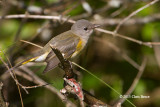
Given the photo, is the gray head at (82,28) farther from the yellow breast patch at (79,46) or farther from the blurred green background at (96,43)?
the blurred green background at (96,43)

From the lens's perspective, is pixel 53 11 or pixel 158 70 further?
pixel 158 70

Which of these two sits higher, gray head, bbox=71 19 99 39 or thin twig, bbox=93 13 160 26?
thin twig, bbox=93 13 160 26

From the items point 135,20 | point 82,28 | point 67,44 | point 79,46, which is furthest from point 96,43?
point 67,44

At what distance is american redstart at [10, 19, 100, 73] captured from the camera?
11.1 feet

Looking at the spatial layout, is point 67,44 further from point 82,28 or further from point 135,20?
point 135,20

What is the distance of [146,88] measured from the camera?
4.91 m

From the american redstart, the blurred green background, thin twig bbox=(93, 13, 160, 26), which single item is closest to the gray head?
the american redstart

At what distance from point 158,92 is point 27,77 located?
254 cm

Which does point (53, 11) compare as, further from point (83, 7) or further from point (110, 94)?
point (110, 94)

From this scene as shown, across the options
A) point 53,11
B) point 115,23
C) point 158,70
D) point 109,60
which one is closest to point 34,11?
point 53,11

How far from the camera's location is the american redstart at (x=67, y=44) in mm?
3389

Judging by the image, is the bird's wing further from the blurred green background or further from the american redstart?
the blurred green background

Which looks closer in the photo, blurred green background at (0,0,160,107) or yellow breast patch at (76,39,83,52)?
yellow breast patch at (76,39,83,52)

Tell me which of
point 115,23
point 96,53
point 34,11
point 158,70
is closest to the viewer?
point 34,11
